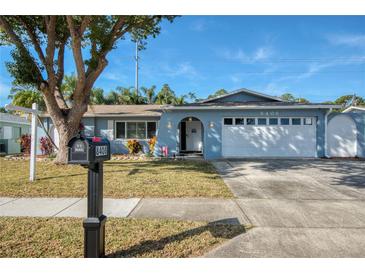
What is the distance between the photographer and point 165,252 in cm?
302

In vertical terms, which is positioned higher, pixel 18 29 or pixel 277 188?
pixel 18 29

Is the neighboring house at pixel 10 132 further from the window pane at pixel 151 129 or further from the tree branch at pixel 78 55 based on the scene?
the tree branch at pixel 78 55

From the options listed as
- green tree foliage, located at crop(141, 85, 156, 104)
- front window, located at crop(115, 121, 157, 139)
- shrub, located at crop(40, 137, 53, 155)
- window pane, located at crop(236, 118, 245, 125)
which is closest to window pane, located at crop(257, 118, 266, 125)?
window pane, located at crop(236, 118, 245, 125)

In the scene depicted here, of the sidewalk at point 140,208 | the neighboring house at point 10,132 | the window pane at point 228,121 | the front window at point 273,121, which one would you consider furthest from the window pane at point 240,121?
the neighboring house at point 10,132

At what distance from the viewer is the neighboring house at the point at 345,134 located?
1350cm

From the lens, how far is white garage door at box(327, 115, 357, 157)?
13555 millimetres

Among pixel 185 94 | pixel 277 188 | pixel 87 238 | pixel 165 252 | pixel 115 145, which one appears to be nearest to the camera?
pixel 87 238

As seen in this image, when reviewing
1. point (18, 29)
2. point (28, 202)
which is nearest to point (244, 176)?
point (28, 202)

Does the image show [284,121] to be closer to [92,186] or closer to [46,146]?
[92,186]

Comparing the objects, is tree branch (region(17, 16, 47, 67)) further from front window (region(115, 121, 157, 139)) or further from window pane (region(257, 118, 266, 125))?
window pane (region(257, 118, 266, 125))

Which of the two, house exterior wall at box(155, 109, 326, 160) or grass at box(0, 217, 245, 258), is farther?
house exterior wall at box(155, 109, 326, 160)

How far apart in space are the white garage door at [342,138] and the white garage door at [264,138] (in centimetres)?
173

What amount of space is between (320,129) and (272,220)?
10.9 meters

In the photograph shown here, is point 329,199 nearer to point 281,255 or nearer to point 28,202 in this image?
point 281,255
